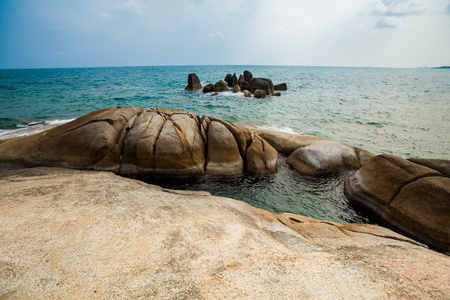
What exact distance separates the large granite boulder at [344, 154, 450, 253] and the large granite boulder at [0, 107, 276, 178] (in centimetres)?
314

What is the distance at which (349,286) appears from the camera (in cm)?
199

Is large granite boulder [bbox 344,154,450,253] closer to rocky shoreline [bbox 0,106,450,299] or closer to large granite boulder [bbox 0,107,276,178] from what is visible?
rocky shoreline [bbox 0,106,450,299]

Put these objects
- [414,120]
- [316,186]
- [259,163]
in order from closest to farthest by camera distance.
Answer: [316,186]
[259,163]
[414,120]

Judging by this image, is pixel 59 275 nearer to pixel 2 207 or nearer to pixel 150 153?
pixel 2 207

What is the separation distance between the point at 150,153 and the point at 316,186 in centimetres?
602

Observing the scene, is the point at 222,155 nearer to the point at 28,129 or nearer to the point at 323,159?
the point at 323,159

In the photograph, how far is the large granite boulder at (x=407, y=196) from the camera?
4.65m

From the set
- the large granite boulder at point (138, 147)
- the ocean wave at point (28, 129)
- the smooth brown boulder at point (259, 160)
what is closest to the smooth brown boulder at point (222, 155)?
the large granite boulder at point (138, 147)

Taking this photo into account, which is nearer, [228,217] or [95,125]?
[228,217]

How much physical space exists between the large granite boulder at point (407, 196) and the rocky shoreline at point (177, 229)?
0.02 metres

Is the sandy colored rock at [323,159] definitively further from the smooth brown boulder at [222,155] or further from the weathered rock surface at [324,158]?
the smooth brown boulder at [222,155]

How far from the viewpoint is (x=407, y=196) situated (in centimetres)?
518

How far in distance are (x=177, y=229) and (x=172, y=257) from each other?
0.57 meters

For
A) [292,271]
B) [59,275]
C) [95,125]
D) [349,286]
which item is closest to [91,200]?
[59,275]
